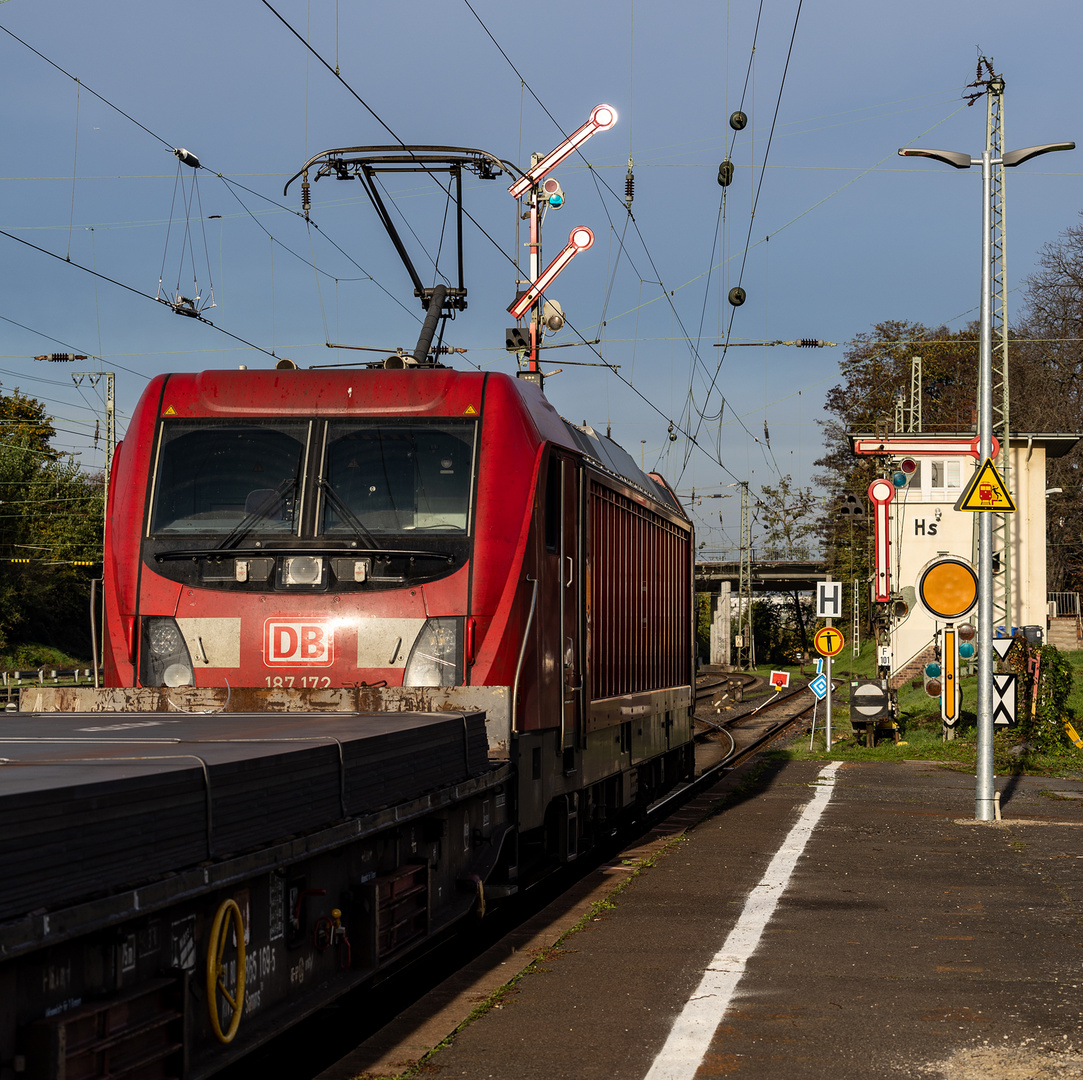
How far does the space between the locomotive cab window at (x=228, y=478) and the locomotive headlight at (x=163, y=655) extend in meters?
0.59

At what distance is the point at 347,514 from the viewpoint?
8672 mm

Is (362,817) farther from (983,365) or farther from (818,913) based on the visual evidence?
(983,365)

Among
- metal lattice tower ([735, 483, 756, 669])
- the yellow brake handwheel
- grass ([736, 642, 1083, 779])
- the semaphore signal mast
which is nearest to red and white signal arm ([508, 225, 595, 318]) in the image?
the semaphore signal mast

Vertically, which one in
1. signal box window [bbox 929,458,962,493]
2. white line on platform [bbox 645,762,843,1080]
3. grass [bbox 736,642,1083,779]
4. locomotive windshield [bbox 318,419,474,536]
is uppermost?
signal box window [bbox 929,458,962,493]

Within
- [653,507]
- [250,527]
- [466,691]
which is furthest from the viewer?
[653,507]

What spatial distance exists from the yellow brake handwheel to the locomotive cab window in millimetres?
4210

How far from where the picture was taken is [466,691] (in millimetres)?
7992

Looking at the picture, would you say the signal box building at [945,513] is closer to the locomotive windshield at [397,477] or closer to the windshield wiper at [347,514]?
the locomotive windshield at [397,477]

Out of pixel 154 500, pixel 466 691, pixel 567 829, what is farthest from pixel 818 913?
pixel 154 500

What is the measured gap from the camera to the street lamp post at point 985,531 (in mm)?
14242

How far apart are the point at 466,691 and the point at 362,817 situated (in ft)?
7.55

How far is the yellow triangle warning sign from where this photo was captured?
14.3 meters

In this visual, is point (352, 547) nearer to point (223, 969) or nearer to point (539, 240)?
point (223, 969)

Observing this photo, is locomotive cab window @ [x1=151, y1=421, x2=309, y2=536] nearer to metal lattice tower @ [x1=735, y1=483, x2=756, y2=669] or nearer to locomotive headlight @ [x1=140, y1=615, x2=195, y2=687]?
locomotive headlight @ [x1=140, y1=615, x2=195, y2=687]
